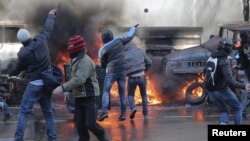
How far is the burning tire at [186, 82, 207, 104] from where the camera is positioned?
1517 cm

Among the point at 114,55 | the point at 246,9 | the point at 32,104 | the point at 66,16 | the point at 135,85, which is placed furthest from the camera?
the point at 246,9

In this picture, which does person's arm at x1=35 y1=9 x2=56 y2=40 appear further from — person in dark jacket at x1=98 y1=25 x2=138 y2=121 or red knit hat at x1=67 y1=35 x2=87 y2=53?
person in dark jacket at x1=98 y1=25 x2=138 y2=121

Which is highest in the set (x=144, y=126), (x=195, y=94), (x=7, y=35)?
(x=7, y=35)

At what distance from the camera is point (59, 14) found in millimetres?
20688

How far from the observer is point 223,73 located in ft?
32.8

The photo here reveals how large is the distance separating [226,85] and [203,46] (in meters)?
5.85

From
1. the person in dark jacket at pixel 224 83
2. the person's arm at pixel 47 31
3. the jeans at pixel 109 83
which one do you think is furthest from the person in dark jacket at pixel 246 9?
the person's arm at pixel 47 31

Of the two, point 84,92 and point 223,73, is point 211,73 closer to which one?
point 223,73

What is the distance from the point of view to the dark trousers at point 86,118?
8664 millimetres

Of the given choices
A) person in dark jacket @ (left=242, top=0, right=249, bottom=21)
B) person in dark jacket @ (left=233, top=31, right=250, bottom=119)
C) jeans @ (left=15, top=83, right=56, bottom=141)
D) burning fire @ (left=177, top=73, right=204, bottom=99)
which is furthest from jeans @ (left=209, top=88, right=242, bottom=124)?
person in dark jacket @ (left=242, top=0, right=249, bottom=21)

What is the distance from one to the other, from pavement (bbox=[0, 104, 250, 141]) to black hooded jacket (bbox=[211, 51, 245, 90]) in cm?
95

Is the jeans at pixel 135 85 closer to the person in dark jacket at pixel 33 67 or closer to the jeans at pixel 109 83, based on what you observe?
the jeans at pixel 109 83

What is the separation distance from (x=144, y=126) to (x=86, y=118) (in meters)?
3.00

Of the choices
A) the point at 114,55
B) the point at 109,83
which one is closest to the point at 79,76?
the point at 114,55
